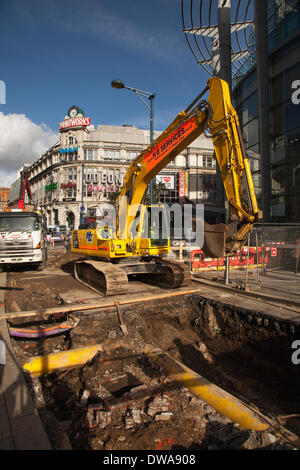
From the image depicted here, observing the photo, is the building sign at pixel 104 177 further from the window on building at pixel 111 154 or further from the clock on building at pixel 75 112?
the clock on building at pixel 75 112

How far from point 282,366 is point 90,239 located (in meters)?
6.46

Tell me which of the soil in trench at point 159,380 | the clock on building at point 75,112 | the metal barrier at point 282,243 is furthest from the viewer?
the clock on building at point 75,112

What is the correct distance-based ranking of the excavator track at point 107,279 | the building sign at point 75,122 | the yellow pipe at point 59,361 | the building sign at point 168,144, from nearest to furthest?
the yellow pipe at point 59,361
the building sign at point 168,144
the excavator track at point 107,279
the building sign at point 75,122

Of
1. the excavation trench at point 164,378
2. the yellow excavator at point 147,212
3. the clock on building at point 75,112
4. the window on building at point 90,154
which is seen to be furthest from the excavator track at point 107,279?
the clock on building at point 75,112

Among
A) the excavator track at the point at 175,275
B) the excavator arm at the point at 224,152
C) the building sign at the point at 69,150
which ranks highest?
the building sign at the point at 69,150

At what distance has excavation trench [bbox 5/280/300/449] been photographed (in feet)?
10.4

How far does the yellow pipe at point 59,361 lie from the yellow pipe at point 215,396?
116 cm

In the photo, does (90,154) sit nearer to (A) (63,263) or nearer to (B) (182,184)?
(B) (182,184)

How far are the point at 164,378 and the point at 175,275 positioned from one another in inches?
156

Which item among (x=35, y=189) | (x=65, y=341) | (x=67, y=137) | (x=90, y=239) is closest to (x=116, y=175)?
(x=67, y=137)

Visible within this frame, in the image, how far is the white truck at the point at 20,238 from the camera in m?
11.6

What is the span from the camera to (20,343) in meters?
5.62

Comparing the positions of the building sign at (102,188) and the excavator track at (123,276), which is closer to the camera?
the excavator track at (123,276)
